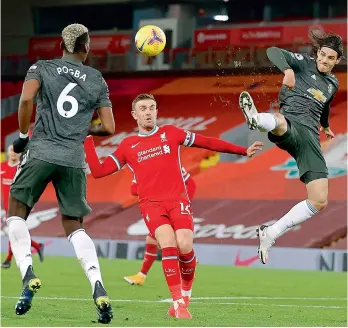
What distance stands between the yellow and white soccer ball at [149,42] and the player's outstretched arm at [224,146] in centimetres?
112

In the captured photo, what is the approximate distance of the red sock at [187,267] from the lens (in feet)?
31.0

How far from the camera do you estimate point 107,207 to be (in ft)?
78.8

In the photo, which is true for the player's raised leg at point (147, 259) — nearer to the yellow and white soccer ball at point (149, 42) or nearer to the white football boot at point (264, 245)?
the white football boot at point (264, 245)

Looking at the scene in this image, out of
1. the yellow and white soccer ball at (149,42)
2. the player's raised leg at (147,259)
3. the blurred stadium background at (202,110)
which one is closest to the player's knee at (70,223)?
the yellow and white soccer ball at (149,42)

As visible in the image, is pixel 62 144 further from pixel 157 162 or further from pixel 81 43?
pixel 157 162

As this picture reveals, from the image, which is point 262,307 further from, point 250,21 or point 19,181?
point 250,21

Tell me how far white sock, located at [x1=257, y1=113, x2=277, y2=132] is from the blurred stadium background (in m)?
8.27

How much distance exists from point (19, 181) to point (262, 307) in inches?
141

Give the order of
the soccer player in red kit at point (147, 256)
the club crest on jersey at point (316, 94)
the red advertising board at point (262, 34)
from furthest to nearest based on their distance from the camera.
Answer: the red advertising board at point (262, 34), the soccer player in red kit at point (147, 256), the club crest on jersey at point (316, 94)

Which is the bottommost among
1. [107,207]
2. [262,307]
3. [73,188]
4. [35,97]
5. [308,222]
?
[107,207]

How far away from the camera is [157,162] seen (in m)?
9.45

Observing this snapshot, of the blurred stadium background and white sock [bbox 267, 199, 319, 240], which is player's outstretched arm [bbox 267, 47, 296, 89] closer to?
white sock [bbox 267, 199, 319, 240]

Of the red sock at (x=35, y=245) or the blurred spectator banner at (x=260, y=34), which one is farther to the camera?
the blurred spectator banner at (x=260, y=34)

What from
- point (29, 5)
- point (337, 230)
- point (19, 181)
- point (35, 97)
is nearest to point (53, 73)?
point (35, 97)
